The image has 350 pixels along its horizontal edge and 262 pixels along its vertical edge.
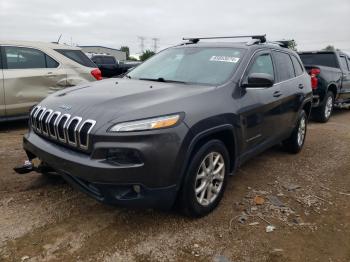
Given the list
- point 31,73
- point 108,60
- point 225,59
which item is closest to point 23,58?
point 31,73

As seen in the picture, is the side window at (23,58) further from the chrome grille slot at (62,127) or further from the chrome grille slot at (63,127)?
the chrome grille slot at (62,127)

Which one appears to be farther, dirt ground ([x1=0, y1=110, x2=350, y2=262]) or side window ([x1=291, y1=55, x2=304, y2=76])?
side window ([x1=291, y1=55, x2=304, y2=76])

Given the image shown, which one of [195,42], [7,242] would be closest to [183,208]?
[7,242]

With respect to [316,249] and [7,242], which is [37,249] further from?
[316,249]

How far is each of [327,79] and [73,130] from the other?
7.58 metres

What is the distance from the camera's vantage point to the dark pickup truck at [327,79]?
29.2 feet

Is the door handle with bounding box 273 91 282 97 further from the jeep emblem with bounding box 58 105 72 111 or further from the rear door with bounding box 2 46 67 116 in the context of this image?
the rear door with bounding box 2 46 67 116

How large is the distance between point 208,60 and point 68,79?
12.9ft

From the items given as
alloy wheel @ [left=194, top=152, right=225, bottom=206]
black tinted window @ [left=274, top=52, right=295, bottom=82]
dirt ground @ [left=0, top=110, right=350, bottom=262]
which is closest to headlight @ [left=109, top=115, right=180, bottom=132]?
alloy wheel @ [left=194, top=152, right=225, bottom=206]

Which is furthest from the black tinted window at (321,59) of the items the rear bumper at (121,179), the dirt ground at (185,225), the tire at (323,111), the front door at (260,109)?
the rear bumper at (121,179)

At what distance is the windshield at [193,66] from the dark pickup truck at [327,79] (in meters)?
4.77

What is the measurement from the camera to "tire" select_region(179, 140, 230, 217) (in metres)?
3.21

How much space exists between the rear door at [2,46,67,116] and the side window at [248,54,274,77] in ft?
13.6

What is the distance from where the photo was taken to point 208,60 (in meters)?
4.23
